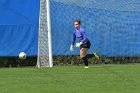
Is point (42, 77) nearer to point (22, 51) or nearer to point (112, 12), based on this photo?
point (22, 51)

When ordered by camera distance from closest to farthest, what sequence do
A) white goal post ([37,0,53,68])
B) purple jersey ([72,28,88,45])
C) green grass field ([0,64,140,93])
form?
green grass field ([0,64,140,93])
purple jersey ([72,28,88,45])
white goal post ([37,0,53,68])

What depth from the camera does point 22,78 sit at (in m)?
12.3

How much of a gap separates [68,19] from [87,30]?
94 cm

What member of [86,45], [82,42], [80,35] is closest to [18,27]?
[80,35]

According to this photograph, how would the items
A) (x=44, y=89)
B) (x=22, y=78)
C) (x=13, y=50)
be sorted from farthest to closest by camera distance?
(x=13, y=50)
(x=22, y=78)
(x=44, y=89)

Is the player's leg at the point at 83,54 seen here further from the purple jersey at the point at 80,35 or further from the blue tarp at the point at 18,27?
the blue tarp at the point at 18,27

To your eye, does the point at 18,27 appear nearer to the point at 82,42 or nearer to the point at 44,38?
the point at 44,38

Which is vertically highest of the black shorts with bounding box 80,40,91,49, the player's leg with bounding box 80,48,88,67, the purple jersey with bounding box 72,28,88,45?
the purple jersey with bounding box 72,28,88,45

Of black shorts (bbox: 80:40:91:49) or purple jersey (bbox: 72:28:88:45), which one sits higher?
purple jersey (bbox: 72:28:88:45)

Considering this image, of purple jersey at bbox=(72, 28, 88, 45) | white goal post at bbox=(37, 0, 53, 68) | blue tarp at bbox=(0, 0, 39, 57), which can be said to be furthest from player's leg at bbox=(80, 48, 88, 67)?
blue tarp at bbox=(0, 0, 39, 57)

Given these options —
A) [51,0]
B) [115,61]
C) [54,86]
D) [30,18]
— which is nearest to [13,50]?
[30,18]

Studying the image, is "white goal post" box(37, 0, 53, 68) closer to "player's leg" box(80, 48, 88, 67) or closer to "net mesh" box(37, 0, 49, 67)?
"net mesh" box(37, 0, 49, 67)

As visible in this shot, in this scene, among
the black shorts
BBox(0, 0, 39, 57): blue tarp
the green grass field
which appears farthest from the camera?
BBox(0, 0, 39, 57): blue tarp

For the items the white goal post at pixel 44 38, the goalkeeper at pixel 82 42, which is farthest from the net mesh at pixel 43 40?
the goalkeeper at pixel 82 42
